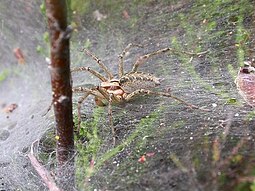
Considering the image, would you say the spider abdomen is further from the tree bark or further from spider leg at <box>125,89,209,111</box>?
the tree bark

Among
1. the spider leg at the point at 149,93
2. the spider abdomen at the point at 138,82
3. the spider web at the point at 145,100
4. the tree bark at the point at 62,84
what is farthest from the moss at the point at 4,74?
the tree bark at the point at 62,84

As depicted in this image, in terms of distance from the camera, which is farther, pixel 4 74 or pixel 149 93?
pixel 4 74

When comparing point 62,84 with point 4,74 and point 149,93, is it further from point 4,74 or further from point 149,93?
point 4,74

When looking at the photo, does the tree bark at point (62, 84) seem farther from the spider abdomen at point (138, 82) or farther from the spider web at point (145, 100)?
the spider abdomen at point (138, 82)

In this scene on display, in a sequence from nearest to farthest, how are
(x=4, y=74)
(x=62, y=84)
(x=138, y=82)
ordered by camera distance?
(x=62, y=84), (x=138, y=82), (x=4, y=74)

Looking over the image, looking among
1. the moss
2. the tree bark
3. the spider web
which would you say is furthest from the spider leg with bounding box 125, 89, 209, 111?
the moss

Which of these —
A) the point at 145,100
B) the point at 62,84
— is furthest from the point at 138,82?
the point at 62,84

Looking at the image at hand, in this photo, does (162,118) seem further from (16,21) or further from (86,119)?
(16,21)
